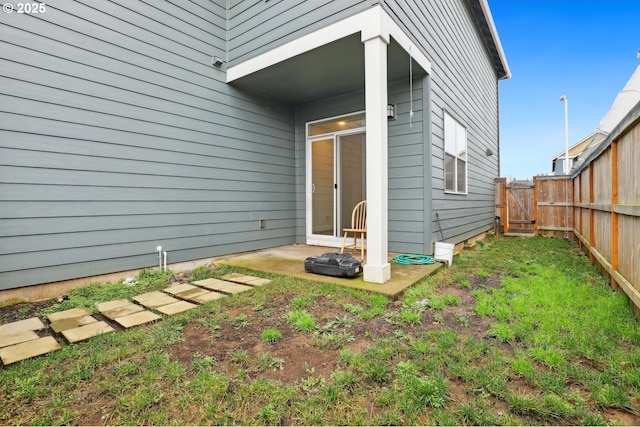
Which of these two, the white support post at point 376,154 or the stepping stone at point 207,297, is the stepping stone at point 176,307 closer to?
the stepping stone at point 207,297

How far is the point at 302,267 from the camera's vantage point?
4.00 meters

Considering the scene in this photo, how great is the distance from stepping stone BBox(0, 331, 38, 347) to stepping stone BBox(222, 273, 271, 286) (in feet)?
5.85

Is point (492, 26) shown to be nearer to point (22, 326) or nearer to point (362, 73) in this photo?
point (362, 73)

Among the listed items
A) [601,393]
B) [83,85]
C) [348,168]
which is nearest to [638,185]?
[601,393]

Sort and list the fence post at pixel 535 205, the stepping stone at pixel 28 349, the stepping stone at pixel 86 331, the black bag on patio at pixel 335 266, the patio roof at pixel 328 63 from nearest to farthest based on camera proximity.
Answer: the stepping stone at pixel 28 349 < the stepping stone at pixel 86 331 < the black bag on patio at pixel 335 266 < the patio roof at pixel 328 63 < the fence post at pixel 535 205

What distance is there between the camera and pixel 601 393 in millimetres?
1478

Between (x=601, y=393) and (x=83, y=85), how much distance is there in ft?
16.4

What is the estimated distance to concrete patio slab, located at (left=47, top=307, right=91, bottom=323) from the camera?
254cm

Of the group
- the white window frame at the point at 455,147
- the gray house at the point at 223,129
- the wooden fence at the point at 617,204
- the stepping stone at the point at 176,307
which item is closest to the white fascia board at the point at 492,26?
the gray house at the point at 223,129

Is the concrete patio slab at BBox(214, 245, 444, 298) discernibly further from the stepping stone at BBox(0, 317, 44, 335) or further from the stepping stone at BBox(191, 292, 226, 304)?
the stepping stone at BBox(0, 317, 44, 335)

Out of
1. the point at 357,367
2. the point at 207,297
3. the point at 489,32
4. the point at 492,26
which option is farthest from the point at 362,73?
the point at 489,32

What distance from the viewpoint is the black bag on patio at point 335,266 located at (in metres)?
3.40

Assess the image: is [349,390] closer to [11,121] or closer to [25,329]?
[25,329]

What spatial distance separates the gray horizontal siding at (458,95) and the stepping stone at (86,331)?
13.1 feet
